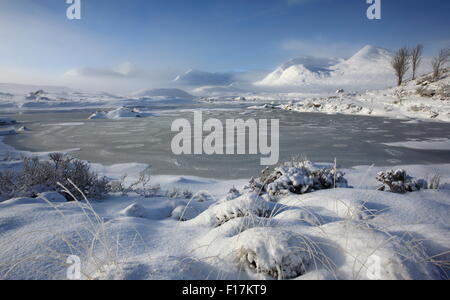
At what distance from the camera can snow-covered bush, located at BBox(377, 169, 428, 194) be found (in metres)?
3.78

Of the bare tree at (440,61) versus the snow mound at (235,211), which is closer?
the snow mound at (235,211)

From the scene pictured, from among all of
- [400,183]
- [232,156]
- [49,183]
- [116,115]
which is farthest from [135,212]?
[116,115]

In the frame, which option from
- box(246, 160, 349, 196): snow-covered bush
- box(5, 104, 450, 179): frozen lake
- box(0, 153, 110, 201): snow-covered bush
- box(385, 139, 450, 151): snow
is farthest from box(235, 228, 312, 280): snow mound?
box(385, 139, 450, 151): snow

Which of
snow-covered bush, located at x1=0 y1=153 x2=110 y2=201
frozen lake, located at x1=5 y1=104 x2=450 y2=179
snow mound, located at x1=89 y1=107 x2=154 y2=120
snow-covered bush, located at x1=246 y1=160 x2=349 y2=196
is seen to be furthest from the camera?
snow mound, located at x1=89 y1=107 x2=154 y2=120

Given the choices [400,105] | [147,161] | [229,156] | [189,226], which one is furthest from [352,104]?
[189,226]

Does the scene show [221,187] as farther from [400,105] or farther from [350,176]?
[400,105]

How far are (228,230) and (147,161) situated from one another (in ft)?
18.7

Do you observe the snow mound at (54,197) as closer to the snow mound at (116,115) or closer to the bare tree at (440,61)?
the snow mound at (116,115)

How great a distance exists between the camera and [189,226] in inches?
89.0

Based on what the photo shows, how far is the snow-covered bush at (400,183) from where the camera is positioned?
12.4ft

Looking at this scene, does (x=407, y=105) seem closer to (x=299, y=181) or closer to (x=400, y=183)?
(x=400, y=183)

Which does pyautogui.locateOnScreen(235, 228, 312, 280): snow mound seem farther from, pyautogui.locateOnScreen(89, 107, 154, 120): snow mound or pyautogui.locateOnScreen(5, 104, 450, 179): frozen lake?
pyautogui.locateOnScreen(89, 107, 154, 120): snow mound

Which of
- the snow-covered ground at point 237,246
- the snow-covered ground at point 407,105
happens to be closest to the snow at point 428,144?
the snow-covered ground at point 237,246

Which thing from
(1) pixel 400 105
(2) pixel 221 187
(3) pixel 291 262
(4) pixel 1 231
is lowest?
(2) pixel 221 187
